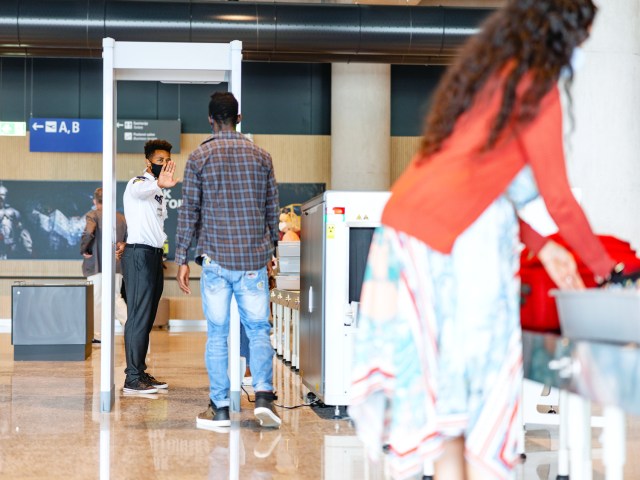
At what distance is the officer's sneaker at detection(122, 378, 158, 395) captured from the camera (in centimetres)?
552

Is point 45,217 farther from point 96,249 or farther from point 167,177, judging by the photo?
point 167,177

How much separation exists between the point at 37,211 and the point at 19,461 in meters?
8.67

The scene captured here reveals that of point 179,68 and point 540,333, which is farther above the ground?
point 179,68

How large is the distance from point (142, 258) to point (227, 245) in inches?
54.9

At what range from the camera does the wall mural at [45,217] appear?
465 inches

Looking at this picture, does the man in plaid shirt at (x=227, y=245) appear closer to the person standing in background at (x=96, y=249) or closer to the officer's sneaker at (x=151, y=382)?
the officer's sneaker at (x=151, y=382)

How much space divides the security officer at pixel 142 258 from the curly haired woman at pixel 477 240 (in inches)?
149

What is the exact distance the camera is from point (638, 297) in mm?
1526

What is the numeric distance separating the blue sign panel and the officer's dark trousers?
669 cm

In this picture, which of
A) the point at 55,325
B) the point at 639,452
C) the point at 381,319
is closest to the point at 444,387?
the point at 381,319

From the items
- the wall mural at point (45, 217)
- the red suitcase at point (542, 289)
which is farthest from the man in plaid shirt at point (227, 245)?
the wall mural at point (45, 217)

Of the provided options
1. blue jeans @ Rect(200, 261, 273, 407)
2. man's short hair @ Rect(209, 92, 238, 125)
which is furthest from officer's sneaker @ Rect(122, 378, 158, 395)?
man's short hair @ Rect(209, 92, 238, 125)

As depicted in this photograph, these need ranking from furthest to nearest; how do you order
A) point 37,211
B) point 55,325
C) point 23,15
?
point 37,211
point 23,15
point 55,325

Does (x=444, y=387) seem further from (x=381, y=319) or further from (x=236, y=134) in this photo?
(x=236, y=134)
